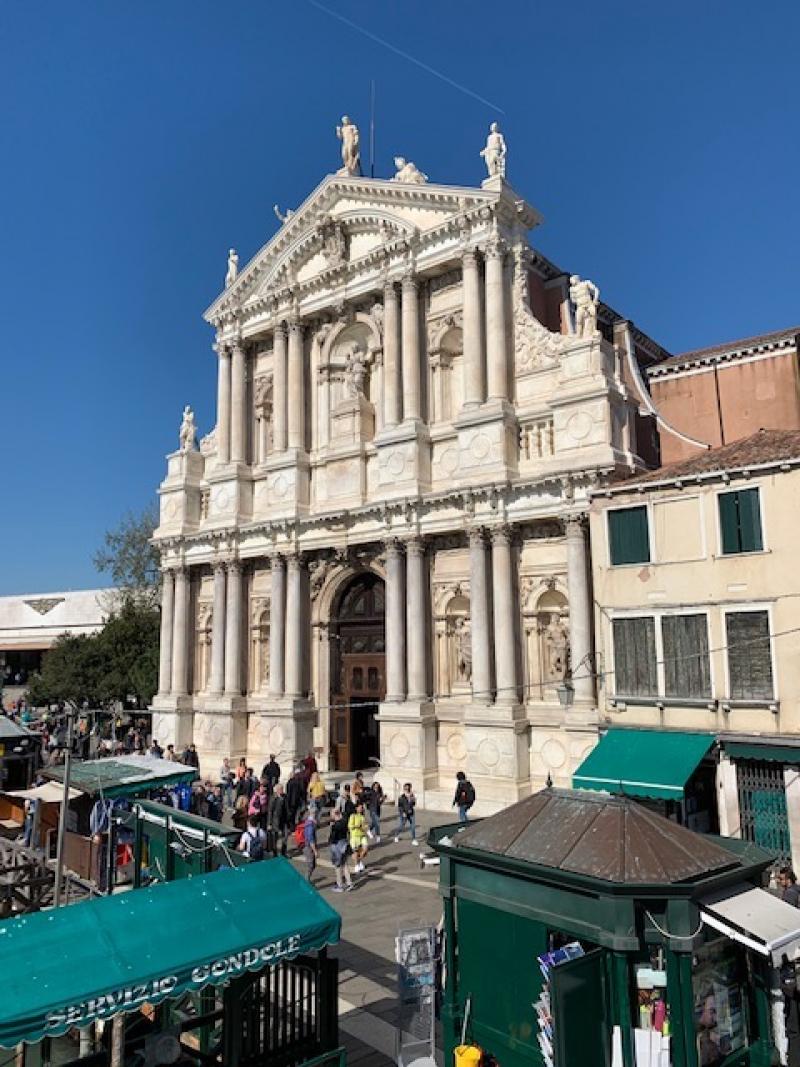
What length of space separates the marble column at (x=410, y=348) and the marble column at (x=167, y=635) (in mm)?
12197

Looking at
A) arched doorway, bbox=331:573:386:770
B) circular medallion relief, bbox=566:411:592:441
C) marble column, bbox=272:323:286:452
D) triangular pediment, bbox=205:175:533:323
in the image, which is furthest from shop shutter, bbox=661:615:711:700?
marble column, bbox=272:323:286:452

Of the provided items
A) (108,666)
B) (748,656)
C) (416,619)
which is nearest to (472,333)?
(416,619)

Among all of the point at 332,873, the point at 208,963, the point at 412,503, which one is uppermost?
the point at 412,503

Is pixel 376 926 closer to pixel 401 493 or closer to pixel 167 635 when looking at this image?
pixel 401 493

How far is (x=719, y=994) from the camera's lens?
22.2 feet

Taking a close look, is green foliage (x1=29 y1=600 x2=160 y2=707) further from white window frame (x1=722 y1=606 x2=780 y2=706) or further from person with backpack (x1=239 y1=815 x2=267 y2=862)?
white window frame (x1=722 y1=606 x2=780 y2=706)

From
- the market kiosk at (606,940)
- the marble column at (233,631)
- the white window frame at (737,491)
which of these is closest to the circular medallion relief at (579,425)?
the white window frame at (737,491)

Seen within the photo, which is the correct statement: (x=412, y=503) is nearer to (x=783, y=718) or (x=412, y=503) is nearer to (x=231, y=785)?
(x=231, y=785)

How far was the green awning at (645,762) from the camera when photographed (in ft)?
49.4

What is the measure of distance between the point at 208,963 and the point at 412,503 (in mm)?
17976

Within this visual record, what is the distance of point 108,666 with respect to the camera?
128 ft

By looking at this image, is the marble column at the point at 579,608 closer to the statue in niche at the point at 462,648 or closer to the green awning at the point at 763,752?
the statue in niche at the point at 462,648

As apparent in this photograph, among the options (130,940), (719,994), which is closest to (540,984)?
(719,994)

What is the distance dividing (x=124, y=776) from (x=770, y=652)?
12254 millimetres
